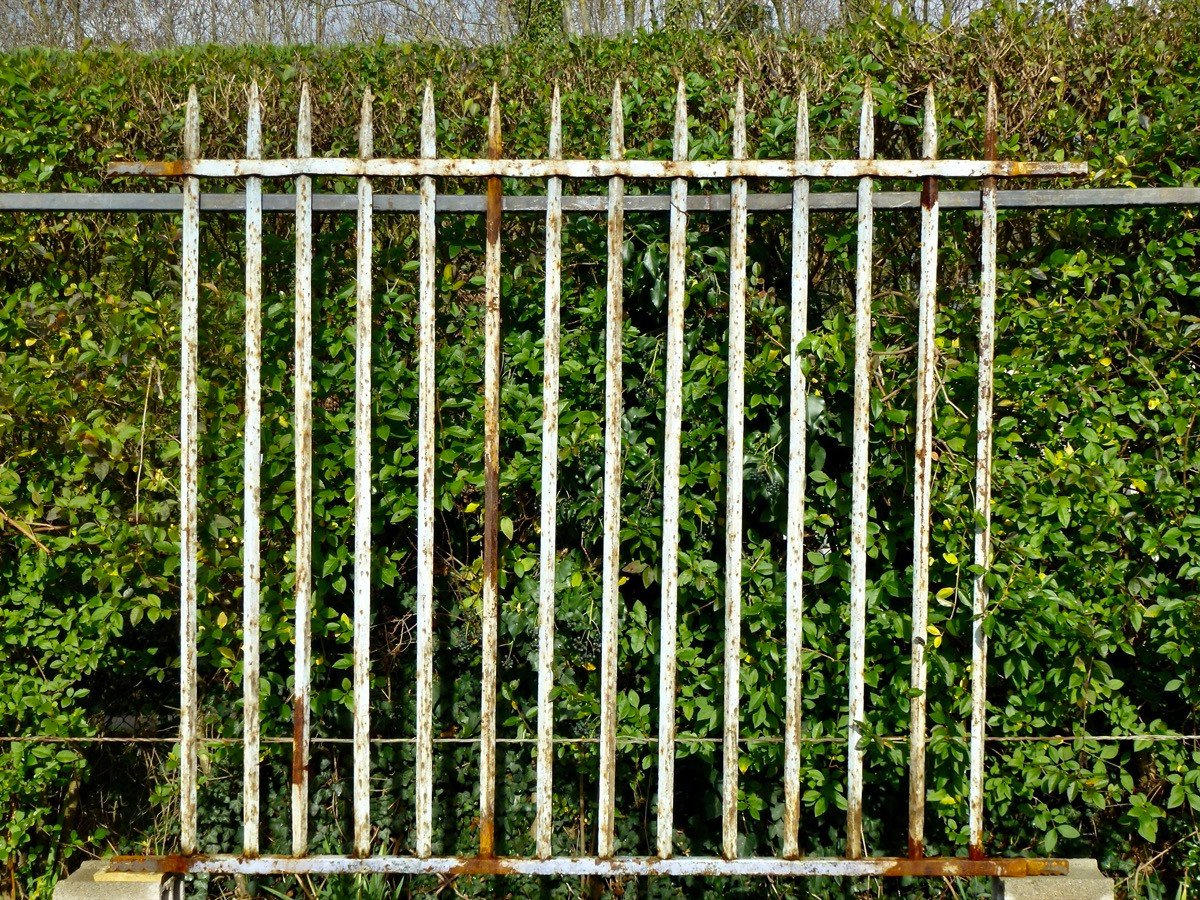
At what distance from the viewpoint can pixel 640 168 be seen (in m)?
2.76

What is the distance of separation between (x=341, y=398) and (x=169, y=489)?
63 centimetres

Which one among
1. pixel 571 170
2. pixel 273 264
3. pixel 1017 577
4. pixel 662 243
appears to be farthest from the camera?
pixel 273 264

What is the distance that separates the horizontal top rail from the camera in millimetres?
2879

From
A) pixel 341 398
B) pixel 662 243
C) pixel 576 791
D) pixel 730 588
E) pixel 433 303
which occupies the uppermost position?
pixel 662 243

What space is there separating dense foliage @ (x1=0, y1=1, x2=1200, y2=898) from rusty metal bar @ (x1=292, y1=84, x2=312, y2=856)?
1.08 feet

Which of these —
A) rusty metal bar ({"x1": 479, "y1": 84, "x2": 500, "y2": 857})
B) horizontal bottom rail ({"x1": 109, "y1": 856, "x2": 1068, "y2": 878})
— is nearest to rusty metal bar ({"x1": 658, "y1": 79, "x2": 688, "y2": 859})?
horizontal bottom rail ({"x1": 109, "y1": 856, "x2": 1068, "y2": 878})

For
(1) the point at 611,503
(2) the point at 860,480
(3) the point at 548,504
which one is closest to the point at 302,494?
(3) the point at 548,504

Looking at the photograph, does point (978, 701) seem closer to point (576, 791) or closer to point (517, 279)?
point (576, 791)

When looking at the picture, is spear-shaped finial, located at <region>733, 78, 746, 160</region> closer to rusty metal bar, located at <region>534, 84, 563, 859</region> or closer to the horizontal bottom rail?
rusty metal bar, located at <region>534, 84, 563, 859</region>

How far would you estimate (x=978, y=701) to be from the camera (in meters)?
2.82

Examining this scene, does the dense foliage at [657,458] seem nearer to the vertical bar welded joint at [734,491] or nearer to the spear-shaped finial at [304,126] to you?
the vertical bar welded joint at [734,491]

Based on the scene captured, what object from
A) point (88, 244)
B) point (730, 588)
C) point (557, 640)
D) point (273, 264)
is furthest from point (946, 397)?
point (88, 244)

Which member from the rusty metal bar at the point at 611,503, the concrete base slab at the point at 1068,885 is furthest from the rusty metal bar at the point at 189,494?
the concrete base slab at the point at 1068,885

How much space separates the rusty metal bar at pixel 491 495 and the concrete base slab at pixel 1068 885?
149 centimetres
